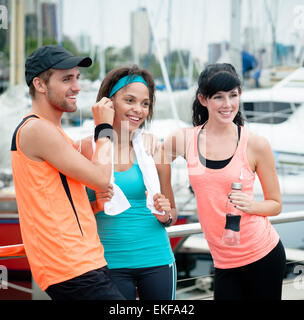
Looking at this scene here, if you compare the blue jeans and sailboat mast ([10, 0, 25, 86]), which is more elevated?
sailboat mast ([10, 0, 25, 86])

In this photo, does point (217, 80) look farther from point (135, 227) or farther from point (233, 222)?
point (135, 227)

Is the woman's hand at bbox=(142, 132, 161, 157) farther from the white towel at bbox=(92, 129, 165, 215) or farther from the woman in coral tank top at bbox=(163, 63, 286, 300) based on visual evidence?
the woman in coral tank top at bbox=(163, 63, 286, 300)

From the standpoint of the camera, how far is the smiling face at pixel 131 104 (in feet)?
6.98

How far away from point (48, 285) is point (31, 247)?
0.16 metres

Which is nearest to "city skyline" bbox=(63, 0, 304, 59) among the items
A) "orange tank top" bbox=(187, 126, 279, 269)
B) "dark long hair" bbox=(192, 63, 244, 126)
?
"dark long hair" bbox=(192, 63, 244, 126)

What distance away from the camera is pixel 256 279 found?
212 centimetres

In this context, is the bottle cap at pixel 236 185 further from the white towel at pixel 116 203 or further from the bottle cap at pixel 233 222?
the white towel at pixel 116 203

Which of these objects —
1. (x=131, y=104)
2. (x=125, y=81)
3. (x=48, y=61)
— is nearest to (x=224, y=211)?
(x=131, y=104)

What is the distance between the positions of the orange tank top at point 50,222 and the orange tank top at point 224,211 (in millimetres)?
636

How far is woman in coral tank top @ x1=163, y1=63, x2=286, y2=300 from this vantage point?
2.06 metres

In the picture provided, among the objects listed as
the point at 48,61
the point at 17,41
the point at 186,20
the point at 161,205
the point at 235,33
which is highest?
the point at 186,20

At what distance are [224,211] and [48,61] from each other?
40.7 inches

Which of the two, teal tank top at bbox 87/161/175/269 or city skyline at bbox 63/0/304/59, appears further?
city skyline at bbox 63/0/304/59

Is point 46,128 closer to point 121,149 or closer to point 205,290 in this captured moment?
point 121,149
